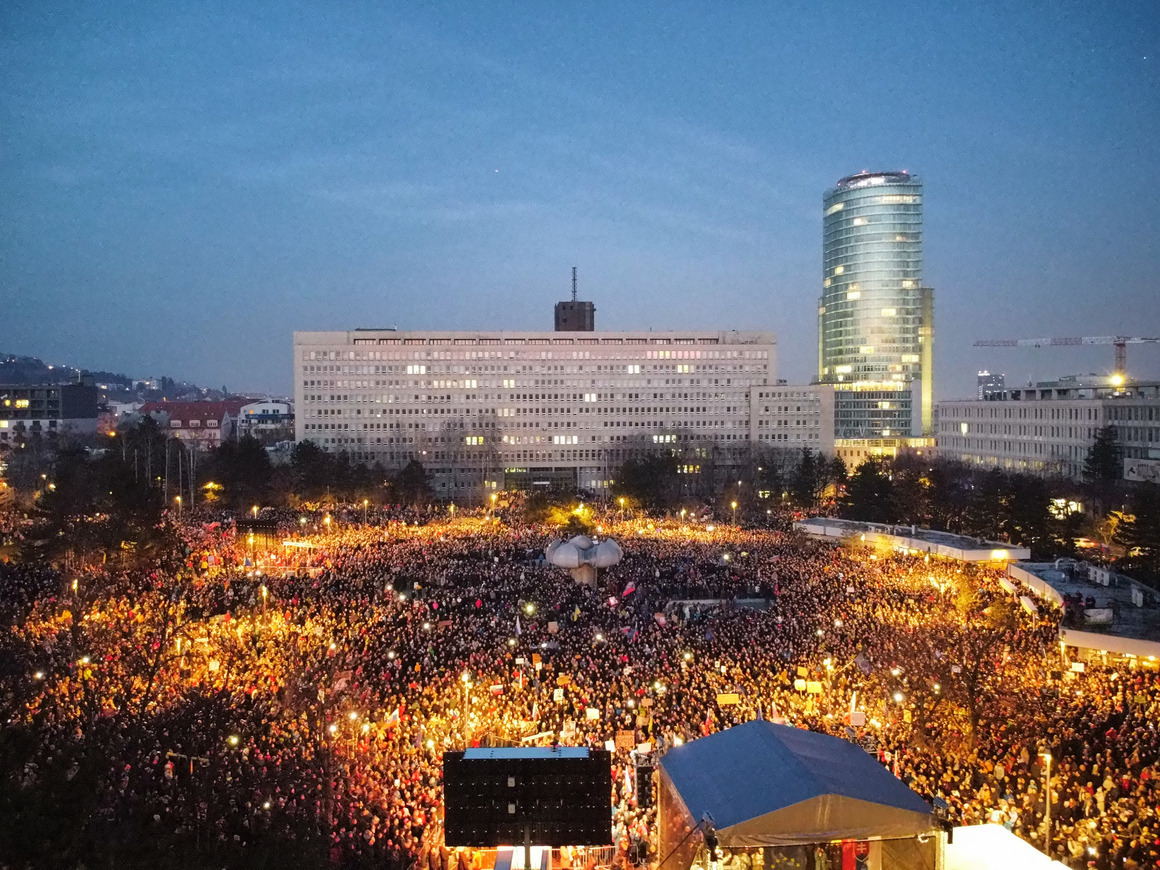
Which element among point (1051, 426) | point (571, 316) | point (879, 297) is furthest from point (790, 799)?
point (879, 297)

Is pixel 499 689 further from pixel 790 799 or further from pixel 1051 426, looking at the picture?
pixel 1051 426

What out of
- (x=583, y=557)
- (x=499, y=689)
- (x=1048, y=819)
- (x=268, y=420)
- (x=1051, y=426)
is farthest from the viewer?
(x=268, y=420)

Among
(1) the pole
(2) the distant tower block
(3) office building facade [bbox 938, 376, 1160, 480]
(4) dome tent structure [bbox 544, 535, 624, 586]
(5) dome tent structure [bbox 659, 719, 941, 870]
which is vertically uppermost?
(2) the distant tower block

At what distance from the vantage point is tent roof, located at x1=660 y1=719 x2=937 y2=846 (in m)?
8.23

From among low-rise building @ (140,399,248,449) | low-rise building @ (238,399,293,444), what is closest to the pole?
low-rise building @ (238,399,293,444)

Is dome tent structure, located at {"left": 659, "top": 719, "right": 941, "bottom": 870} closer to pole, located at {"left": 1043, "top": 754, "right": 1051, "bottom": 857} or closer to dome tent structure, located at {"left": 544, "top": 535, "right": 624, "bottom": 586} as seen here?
pole, located at {"left": 1043, "top": 754, "right": 1051, "bottom": 857}

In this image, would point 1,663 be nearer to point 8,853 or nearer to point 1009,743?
point 8,853

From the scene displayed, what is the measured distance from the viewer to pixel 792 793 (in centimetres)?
834

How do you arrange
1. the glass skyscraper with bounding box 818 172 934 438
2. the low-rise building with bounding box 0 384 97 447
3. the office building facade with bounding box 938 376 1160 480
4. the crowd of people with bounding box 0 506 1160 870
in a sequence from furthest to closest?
1. the glass skyscraper with bounding box 818 172 934 438
2. the low-rise building with bounding box 0 384 97 447
3. the office building facade with bounding box 938 376 1160 480
4. the crowd of people with bounding box 0 506 1160 870

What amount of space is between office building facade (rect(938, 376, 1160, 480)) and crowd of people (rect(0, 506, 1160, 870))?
29.8m

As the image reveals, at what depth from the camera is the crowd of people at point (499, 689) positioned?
10914mm

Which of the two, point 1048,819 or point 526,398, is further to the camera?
point 526,398

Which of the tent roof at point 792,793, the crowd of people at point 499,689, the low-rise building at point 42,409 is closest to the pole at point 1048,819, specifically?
the crowd of people at point 499,689

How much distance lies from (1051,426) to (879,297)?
43561mm
